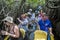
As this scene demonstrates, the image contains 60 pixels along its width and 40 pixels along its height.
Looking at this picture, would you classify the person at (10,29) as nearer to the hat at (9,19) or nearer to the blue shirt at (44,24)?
the hat at (9,19)

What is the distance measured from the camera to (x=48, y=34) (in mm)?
6250

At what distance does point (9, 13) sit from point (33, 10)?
41 cm

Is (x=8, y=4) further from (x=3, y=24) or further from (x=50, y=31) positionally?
(x=50, y=31)

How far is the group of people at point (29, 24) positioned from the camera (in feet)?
20.3

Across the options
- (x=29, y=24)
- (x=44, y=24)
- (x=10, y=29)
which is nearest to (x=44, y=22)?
(x=44, y=24)

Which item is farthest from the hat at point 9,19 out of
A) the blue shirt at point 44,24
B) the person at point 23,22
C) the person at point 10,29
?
the blue shirt at point 44,24

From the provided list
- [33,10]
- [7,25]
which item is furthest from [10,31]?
[33,10]

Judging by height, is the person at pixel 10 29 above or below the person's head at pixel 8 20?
below

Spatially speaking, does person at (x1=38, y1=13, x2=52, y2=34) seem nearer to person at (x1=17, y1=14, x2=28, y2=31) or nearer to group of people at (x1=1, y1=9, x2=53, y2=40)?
group of people at (x1=1, y1=9, x2=53, y2=40)

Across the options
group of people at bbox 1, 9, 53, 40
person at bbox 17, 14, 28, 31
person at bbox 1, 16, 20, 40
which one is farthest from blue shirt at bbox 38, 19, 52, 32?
person at bbox 1, 16, 20, 40

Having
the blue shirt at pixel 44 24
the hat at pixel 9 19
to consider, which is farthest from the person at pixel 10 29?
the blue shirt at pixel 44 24

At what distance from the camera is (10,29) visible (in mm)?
6176

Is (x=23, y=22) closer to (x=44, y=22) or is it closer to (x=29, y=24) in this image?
(x=29, y=24)

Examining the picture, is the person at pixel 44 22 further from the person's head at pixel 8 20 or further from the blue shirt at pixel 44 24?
the person's head at pixel 8 20
